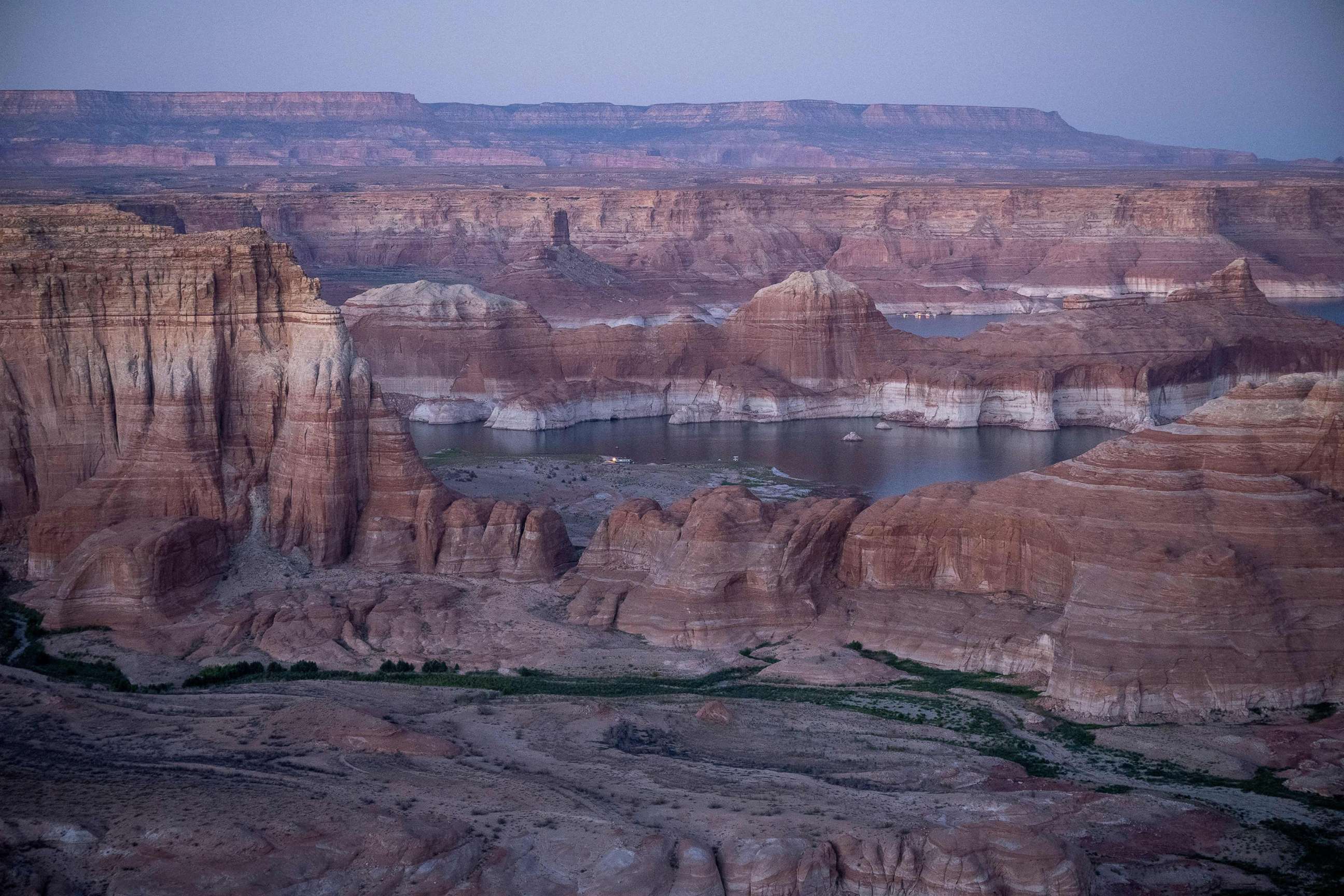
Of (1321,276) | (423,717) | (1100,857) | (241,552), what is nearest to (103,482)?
(241,552)

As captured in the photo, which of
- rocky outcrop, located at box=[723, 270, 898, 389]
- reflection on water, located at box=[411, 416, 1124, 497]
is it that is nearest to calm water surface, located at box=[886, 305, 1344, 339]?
rocky outcrop, located at box=[723, 270, 898, 389]

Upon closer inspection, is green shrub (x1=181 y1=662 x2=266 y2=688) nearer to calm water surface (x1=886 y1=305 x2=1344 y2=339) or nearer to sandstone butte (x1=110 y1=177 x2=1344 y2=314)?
calm water surface (x1=886 y1=305 x2=1344 y2=339)

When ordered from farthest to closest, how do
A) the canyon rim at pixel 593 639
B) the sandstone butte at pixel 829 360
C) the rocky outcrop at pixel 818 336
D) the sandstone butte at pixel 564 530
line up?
the rocky outcrop at pixel 818 336 → the sandstone butte at pixel 829 360 → the sandstone butte at pixel 564 530 → the canyon rim at pixel 593 639

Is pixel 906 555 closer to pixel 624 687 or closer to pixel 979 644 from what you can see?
pixel 979 644

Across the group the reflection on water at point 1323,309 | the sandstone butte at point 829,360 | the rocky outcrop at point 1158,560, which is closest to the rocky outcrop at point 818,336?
the sandstone butte at point 829,360

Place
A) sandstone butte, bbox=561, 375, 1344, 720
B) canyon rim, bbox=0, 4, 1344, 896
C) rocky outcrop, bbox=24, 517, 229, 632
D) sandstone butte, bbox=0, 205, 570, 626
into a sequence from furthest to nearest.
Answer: sandstone butte, bbox=0, 205, 570, 626 < rocky outcrop, bbox=24, 517, 229, 632 < sandstone butte, bbox=561, 375, 1344, 720 < canyon rim, bbox=0, 4, 1344, 896

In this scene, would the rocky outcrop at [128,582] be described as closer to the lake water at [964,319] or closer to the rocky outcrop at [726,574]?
the rocky outcrop at [726,574]

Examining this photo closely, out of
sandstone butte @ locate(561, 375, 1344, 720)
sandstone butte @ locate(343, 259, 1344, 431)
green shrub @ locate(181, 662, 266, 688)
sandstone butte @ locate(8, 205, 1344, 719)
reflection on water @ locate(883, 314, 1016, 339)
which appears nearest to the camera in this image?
sandstone butte @ locate(561, 375, 1344, 720)
